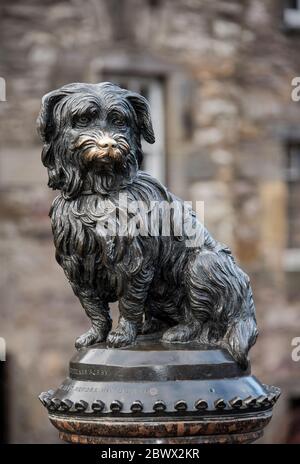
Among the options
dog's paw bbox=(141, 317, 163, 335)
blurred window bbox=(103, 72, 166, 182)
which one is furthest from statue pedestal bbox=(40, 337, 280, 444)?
blurred window bbox=(103, 72, 166, 182)

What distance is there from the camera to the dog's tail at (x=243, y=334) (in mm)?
4578

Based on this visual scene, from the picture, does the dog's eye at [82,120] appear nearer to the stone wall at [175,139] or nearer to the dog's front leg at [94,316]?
the dog's front leg at [94,316]

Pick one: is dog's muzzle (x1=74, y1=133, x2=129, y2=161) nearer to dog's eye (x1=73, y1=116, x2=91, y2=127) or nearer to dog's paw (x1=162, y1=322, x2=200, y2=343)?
dog's eye (x1=73, y1=116, x2=91, y2=127)

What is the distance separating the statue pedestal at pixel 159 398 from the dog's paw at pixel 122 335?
0.03 meters

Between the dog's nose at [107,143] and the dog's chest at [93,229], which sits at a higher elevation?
the dog's nose at [107,143]

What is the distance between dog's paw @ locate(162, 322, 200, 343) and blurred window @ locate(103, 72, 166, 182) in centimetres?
865

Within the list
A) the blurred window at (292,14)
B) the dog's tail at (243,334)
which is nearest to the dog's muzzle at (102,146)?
the dog's tail at (243,334)

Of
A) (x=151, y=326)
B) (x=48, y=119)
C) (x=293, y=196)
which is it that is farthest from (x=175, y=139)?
(x=48, y=119)

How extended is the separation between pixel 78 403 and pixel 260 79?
988 centimetres

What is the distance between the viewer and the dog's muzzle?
177 inches

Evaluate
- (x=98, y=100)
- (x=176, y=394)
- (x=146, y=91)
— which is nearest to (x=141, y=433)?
(x=176, y=394)

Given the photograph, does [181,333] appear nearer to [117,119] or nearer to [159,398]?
[159,398]

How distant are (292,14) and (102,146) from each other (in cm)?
1018

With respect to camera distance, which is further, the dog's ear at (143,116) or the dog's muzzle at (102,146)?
the dog's ear at (143,116)
